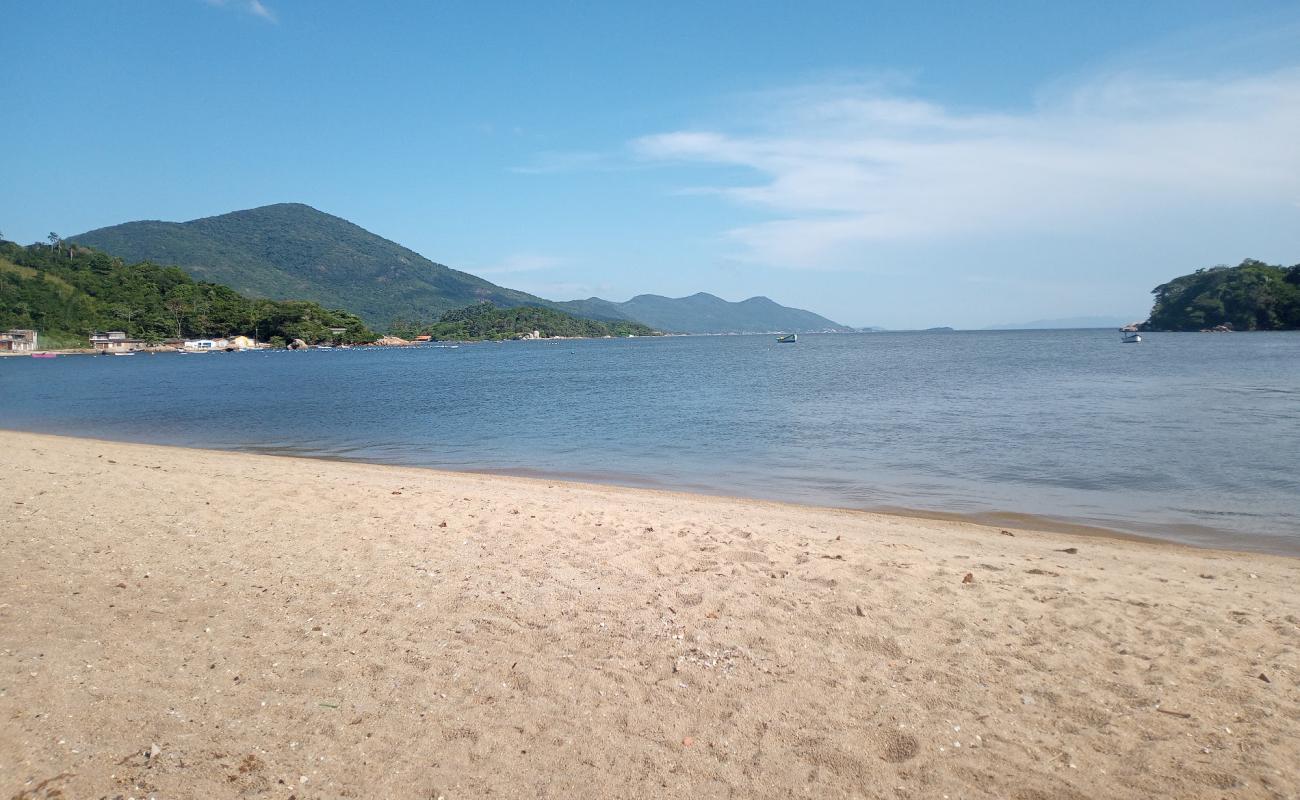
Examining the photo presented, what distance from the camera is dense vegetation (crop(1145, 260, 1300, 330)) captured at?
5054 inches

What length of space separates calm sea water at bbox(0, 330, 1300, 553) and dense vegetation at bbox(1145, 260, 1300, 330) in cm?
10806

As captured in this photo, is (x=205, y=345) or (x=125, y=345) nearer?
(x=125, y=345)

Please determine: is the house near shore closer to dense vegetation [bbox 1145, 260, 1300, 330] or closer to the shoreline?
the shoreline

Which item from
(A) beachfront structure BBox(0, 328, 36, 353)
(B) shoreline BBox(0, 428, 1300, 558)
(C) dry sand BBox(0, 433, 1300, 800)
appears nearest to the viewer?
(C) dry sand BBox(0, 433, 1300, 800)

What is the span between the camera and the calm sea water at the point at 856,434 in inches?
534

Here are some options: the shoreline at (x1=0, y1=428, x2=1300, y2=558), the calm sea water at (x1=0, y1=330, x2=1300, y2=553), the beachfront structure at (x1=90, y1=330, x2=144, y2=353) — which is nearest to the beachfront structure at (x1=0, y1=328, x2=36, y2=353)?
the beachfront structure at (x1=90, y1=330, x2=144, y2=353)

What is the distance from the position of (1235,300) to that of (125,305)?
213290 millimetres

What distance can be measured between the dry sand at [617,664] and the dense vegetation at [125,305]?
157 metres

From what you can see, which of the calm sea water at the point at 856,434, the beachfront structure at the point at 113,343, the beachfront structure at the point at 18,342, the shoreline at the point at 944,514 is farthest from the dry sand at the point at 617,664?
the beachfront structure at the point at 113,343

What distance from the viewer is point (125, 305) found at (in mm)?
143375

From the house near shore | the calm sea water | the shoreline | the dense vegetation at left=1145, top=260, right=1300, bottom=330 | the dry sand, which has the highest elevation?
the dense vegetation at left=1145, top=260, right=1300, bottom=330

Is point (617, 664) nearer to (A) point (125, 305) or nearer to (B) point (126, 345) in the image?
(B) point (126, 345)

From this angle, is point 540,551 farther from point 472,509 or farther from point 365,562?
point 472,509

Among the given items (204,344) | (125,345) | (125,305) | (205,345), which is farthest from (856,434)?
(125,305)
